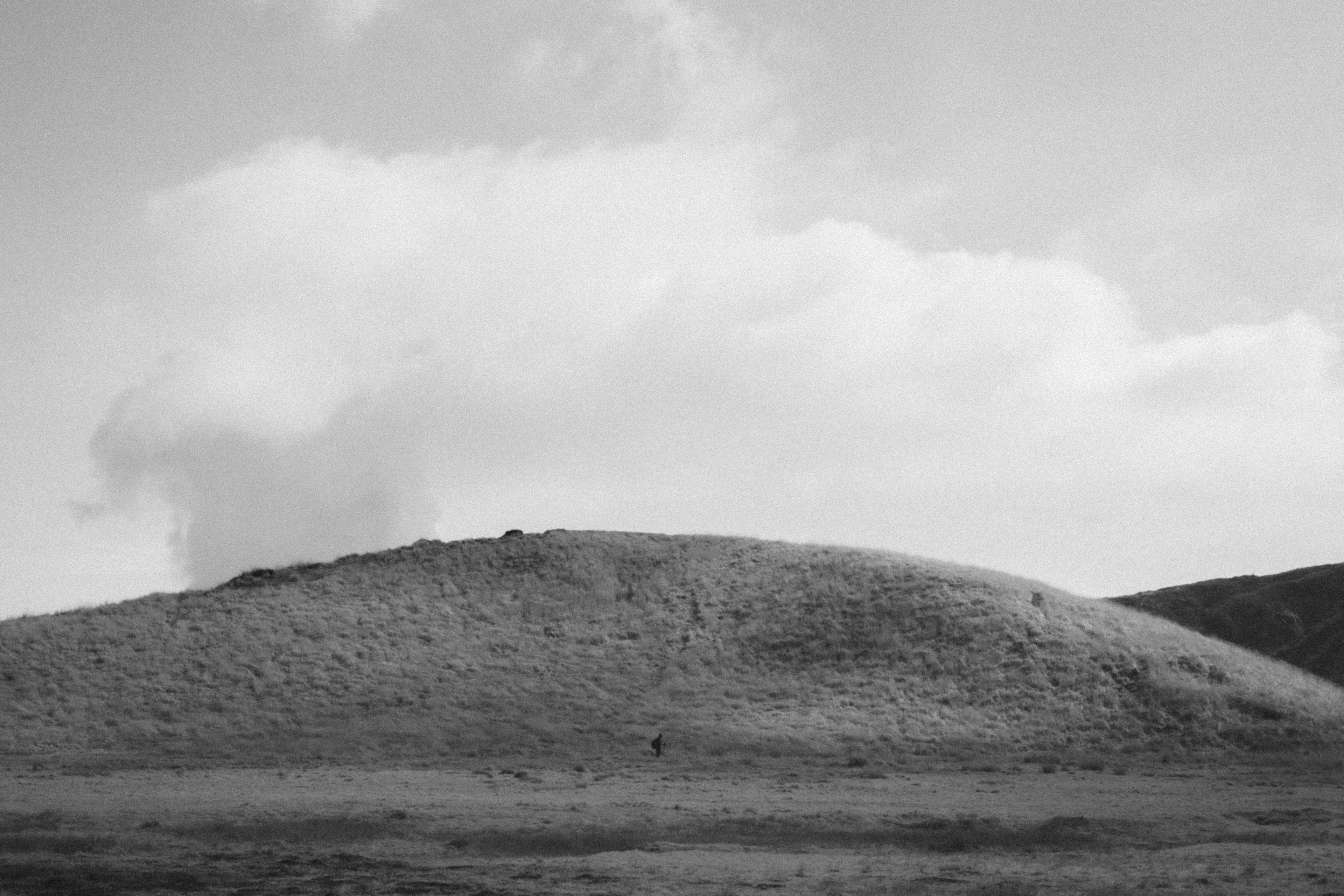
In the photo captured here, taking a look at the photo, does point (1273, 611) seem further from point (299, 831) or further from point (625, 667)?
point (299, 831)

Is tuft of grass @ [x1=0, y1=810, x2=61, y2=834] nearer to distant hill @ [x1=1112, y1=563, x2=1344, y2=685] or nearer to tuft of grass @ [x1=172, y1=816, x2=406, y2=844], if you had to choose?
tuft of grass @ [x1=172, y1=816, x2=406, y2=844]

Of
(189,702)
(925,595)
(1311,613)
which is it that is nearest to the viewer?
(189,702)

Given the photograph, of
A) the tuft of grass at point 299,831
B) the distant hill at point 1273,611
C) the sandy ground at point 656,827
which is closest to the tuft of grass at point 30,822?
the sandy ground at point 656,827

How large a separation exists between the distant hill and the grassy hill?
27949mm

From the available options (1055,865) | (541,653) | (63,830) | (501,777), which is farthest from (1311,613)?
(63,830)

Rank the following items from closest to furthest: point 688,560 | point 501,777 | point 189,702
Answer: point 501,777
point 189,702
point 688,560

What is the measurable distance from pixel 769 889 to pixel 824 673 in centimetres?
3725

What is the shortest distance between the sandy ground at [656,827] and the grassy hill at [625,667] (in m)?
7.43

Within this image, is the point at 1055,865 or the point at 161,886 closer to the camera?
the point at 161,886

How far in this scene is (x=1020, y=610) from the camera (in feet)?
194

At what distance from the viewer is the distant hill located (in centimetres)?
8469

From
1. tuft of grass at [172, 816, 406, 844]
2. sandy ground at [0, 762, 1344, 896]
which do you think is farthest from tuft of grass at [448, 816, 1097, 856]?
tuft of grass at [172, 816, 406, 844]

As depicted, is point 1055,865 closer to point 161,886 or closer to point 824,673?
point 161,886

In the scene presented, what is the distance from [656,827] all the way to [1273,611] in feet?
250
